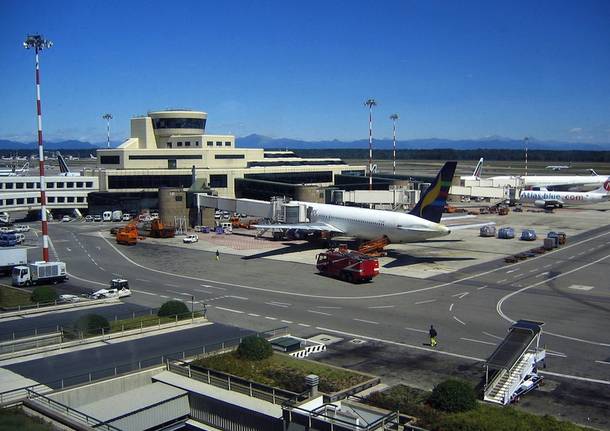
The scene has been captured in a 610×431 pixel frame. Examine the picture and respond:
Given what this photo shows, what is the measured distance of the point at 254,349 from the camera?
28.2m

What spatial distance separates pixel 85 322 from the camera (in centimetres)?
3209

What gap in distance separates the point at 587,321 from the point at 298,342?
2094 centimetres

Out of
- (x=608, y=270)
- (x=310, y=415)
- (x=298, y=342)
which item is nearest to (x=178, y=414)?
(x=310, y=415)

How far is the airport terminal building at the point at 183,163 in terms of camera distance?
112438mm

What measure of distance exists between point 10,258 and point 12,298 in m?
18.1

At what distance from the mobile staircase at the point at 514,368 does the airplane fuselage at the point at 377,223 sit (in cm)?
2990

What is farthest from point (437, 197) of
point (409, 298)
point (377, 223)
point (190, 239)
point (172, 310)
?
point (190, 239)

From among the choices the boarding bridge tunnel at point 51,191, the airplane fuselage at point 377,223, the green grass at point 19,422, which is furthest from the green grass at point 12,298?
the boarding bridge tunnel at point 51,191

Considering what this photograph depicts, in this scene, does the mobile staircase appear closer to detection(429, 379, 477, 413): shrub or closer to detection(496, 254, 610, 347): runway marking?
detection(429, 379, 477, 413): shrub

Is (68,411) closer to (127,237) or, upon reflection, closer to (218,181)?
(127,237)

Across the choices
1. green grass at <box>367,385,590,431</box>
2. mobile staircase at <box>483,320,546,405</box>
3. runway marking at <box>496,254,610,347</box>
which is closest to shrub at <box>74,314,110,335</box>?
green grass at <box>367,385,590,431</box>

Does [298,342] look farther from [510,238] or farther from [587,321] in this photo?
[510,238]

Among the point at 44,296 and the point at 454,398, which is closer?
the point at 454,398

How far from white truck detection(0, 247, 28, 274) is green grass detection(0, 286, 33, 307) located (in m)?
11.6
